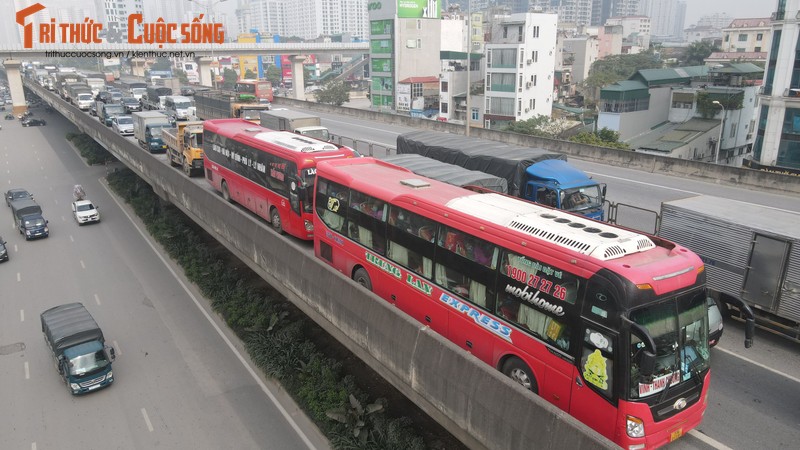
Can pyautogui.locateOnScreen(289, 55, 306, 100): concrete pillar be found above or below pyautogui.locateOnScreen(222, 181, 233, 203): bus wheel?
above

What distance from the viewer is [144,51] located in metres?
73.4

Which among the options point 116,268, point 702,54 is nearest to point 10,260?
point 116,268

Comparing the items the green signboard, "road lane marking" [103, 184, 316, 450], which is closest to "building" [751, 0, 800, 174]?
"road lane marking" [103, 184, 316, 450]

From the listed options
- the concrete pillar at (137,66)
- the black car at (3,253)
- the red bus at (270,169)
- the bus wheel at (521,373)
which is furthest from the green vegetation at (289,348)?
the concrete pillar at (137,66)

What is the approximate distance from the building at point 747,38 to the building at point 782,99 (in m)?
86.4

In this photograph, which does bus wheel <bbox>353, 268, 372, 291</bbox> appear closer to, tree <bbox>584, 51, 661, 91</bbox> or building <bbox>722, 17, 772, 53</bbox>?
tree <bbox>584, 51, 661, 91</bbox>

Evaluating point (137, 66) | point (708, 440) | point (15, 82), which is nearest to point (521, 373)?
point (708, 440)

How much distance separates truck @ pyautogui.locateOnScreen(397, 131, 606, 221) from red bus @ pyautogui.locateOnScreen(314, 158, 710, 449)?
6.60 m

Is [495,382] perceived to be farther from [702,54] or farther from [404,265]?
[702,54]

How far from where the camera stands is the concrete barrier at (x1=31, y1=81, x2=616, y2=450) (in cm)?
871

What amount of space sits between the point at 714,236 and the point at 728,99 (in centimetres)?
5097

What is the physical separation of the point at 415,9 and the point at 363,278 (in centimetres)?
8203

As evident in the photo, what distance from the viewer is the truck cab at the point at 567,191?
18.3 m

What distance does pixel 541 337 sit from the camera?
959cm
